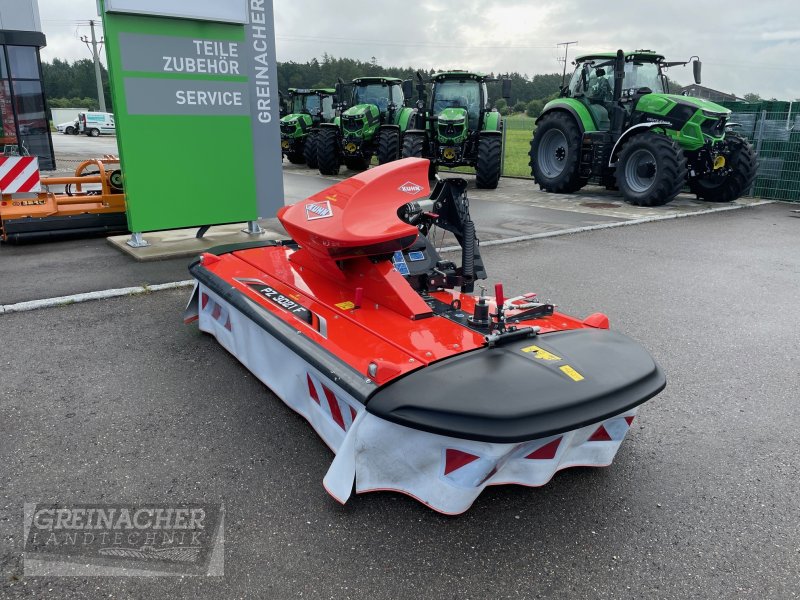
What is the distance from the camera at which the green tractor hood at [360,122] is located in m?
14.6

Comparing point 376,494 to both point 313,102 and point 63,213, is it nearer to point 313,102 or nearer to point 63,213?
point 63,213

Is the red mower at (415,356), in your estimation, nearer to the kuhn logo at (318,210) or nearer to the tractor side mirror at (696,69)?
the kuhn logo at (318,210)

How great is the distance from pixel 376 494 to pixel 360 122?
517 inches

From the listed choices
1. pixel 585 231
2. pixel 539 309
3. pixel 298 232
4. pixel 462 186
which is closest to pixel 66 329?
pixel 298 232

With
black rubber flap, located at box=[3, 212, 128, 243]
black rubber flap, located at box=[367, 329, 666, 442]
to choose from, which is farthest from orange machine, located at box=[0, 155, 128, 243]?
black rubber flap, located at box=[367, 329, 666, 442]

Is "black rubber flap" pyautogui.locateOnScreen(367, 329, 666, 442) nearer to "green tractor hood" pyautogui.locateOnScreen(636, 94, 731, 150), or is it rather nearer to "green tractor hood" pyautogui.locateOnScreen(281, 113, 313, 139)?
"green tractor hood" pyautogui.locateOnScreen(636, 94, 731, 150)

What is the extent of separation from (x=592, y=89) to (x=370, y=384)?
10716 mm

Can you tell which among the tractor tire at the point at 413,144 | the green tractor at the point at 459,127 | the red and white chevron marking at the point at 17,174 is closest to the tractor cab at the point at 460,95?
the green tractor at the point at 459,127

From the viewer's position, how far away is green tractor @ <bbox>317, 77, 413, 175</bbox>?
48.1ft

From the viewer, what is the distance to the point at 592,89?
11.5 m

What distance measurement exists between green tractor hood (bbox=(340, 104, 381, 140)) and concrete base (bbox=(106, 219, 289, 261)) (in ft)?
23.8

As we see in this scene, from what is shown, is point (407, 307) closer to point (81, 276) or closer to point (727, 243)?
point (81, 276)

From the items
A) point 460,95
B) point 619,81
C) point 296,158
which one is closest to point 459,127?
point 460,95

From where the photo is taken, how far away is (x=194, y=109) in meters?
6.44
